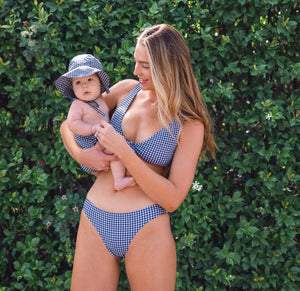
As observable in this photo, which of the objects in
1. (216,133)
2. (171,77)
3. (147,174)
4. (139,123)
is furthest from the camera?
(216,133)

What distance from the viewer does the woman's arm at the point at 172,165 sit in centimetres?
226

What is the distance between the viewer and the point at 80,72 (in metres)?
2.44

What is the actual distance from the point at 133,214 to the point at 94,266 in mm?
344

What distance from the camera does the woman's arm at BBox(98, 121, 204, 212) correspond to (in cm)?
226

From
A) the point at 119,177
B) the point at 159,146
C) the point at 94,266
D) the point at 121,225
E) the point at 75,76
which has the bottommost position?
the point at 94,266

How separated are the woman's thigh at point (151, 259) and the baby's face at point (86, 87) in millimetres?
743

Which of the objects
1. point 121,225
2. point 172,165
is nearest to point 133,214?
point 121,225

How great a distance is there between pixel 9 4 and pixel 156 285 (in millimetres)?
2377

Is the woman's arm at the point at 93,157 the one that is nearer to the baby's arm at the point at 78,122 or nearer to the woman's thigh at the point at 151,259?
the baby's arm at the point at 78,122

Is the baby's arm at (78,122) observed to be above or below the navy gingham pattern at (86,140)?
above

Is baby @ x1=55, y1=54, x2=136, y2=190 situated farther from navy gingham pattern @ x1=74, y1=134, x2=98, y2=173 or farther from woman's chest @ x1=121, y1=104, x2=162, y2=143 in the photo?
woman's chest @ x1=121, y1=104, x2=162, y2=143

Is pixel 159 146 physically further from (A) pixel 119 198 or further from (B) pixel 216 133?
(B) pixel 216 133

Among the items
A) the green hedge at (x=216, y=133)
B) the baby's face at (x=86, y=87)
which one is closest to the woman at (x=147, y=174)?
the baby's face at (x=86, y=87)

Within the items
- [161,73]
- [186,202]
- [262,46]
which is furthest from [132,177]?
[262,46]
